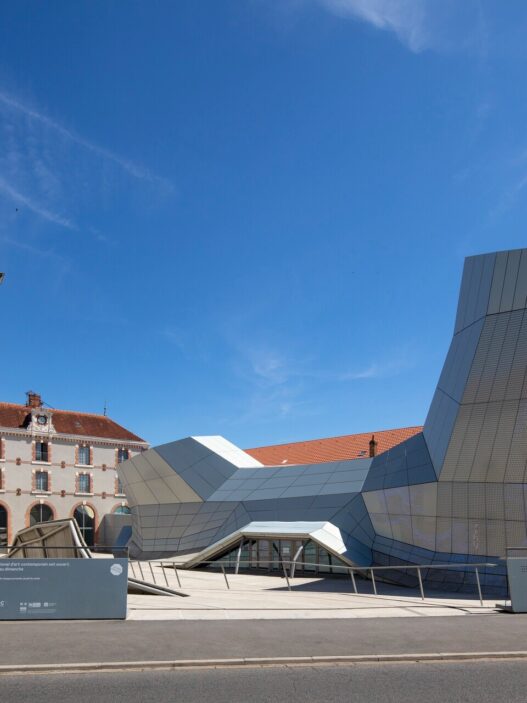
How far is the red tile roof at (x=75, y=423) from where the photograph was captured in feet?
211

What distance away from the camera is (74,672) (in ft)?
30.3

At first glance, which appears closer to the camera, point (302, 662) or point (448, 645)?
point (302, 662)

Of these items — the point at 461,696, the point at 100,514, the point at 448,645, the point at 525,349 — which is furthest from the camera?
the point at 100,514

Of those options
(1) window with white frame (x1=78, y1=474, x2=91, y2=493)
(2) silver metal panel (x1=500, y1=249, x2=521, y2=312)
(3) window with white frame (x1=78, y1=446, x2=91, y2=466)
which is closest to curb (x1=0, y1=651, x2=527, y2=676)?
(2) silver metal panel (x1=500, y1=249, x2=521, y2=312)

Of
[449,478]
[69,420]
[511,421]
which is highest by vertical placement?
[69,420]

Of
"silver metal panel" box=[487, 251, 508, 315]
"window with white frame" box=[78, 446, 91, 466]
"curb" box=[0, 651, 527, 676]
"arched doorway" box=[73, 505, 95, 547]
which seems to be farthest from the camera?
"window with white frame" box=[78, 446, 91, 466]

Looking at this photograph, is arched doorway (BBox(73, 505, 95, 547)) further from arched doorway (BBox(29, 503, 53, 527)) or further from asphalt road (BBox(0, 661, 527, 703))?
asphalt road (BBox(0, 661, 527, 703))

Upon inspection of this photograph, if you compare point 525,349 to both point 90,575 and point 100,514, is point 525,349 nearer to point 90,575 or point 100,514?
point 90,575

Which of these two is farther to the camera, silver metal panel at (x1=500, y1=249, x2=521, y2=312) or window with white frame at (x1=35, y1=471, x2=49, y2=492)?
window with white frame at (x1=35, y1=471, x2=49, y2=492)

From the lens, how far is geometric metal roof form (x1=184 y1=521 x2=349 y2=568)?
28.1 metres

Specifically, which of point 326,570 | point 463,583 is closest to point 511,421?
point 463,583

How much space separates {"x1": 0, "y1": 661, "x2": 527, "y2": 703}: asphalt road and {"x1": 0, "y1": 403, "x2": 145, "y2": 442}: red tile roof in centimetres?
5809

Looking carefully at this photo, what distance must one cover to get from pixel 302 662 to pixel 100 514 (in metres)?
60.1

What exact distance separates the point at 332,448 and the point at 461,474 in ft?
112
